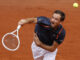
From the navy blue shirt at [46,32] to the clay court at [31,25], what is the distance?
5.16 feet

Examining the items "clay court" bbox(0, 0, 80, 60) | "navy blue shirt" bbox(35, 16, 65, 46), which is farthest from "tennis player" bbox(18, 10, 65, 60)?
"clay court" bbox(0, 0, 80, 60)

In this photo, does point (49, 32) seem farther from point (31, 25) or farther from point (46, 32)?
point (31, 25)

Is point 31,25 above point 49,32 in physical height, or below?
below

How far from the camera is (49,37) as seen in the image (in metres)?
3.59

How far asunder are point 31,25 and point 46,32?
8.93 ft

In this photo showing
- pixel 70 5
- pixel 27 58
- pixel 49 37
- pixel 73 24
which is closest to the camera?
pixel 49 37

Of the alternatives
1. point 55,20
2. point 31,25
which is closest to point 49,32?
point 55,20

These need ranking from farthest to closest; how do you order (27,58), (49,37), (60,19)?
1. (27,58)
2. (49,37)
3. (60,19)

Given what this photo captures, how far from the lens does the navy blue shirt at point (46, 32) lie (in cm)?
341

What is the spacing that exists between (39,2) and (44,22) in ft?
14.7

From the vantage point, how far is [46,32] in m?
3.53

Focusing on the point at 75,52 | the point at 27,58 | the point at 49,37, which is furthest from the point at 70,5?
the point at 49,37

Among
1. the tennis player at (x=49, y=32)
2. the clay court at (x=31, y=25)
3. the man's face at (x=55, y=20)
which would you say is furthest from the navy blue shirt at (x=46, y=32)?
the clay court at (x=31, y=25)

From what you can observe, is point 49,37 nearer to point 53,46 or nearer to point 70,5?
point 53,46
